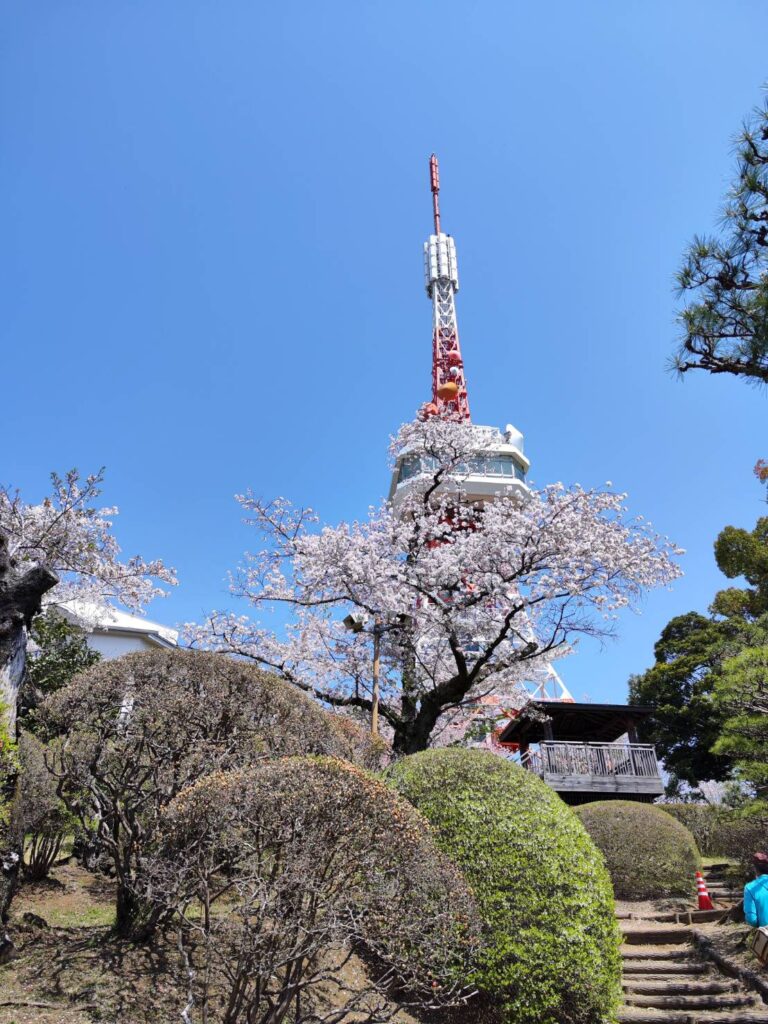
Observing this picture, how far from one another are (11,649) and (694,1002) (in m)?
7.94

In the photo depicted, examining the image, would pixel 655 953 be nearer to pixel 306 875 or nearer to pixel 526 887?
pixel 526 887

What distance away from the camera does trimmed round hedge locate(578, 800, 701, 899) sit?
11.5m

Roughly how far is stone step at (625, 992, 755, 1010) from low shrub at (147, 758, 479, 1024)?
391 cm

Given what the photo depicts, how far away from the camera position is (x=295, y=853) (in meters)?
4.59

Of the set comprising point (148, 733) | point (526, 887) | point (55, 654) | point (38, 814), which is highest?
point (55, 654)

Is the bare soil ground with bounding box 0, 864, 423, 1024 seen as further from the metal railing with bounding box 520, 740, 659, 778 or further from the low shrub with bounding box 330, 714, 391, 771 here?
the metal railing with bounding box 520, 740, 659, 778

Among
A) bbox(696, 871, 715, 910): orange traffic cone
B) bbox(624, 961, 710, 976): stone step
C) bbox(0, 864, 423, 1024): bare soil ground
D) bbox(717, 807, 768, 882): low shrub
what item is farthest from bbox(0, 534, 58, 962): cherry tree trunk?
bbox(696, 871, 715, 910): orange traffic cone

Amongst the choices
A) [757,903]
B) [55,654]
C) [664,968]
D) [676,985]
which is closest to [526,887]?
[757,903]

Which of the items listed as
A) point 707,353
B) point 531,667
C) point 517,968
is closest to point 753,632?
point 531,667

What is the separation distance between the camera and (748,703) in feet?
29.9

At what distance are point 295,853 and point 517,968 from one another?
255 cm

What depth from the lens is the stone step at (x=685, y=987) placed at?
7.90 meters

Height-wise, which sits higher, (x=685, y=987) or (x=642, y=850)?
(x=642, y=850)

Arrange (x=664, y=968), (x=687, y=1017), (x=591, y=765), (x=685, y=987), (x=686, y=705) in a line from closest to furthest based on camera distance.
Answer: (x=687, y=1017) → (x=685, y=987) → (x=664, y=968) → (x=591, y=765) → (x=686, y=705)
